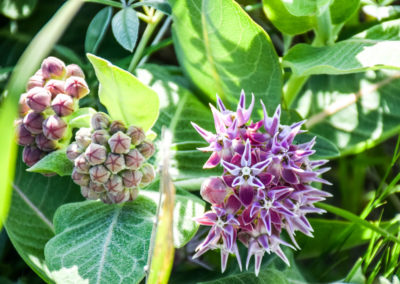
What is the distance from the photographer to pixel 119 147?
30.9 inches

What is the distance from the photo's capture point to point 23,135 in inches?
33.4

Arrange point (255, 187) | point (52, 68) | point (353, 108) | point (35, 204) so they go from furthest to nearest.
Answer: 1. point (353, 108)
2. point (35, 204)
3. point (52, 68)
4. point (255, 187)

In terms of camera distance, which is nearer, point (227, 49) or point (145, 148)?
point (145, 148)

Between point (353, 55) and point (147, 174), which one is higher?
point (353, 55)

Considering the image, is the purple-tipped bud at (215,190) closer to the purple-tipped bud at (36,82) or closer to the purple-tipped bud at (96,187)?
the purple-tipped bud at (96,187)

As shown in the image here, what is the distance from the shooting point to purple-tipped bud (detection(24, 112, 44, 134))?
83cm

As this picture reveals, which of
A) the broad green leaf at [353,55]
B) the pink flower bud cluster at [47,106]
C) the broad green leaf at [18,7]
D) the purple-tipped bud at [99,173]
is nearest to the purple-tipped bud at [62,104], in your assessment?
the pink flower bud cluster at [47,106]

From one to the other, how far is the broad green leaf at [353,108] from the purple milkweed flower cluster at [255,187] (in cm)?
36

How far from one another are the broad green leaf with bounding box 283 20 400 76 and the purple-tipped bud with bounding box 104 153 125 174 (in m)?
0.32

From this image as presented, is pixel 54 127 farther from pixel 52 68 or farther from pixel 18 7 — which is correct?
pixel 18 7

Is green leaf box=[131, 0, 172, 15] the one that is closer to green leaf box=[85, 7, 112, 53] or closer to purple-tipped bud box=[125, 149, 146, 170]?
green leaf box=[85, 7, 112, 53]

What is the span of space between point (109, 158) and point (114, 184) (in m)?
0.04

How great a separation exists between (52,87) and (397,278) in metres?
0.58

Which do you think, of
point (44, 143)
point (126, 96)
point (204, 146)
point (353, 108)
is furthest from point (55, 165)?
point (353, 108)
